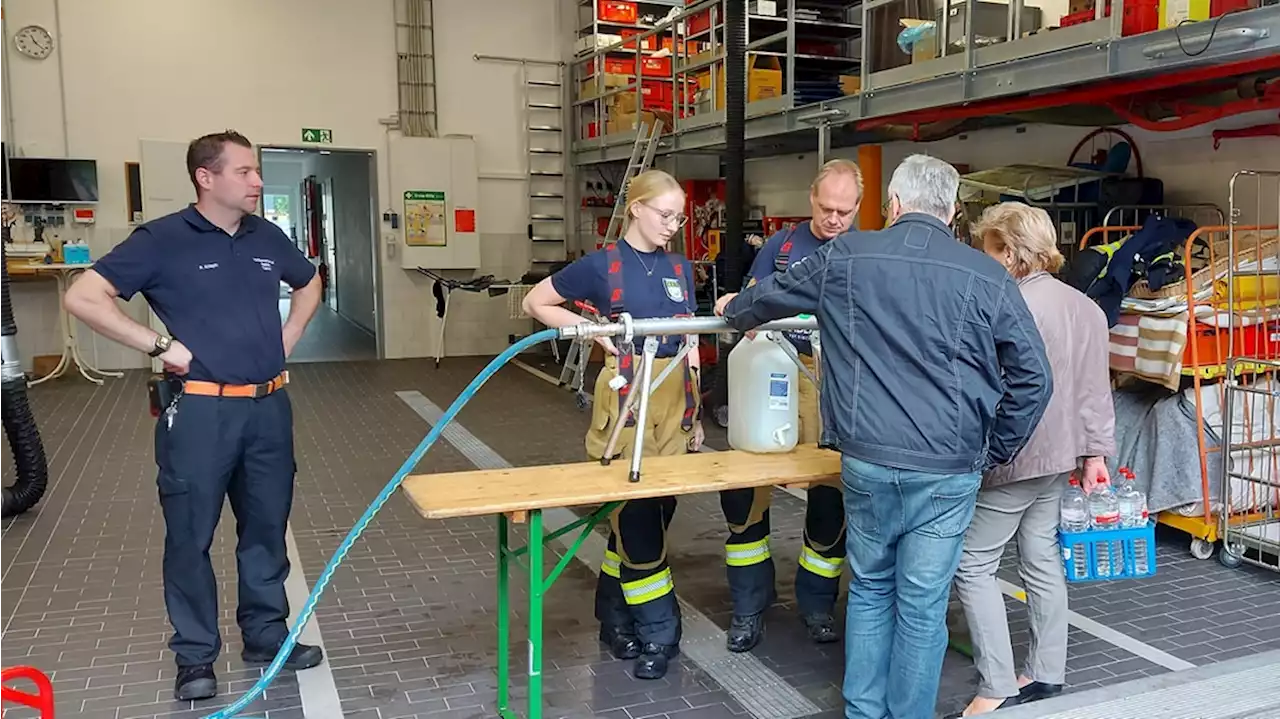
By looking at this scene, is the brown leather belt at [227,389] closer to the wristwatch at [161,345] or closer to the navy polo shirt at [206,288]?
the navy polo shirt at [206,288]

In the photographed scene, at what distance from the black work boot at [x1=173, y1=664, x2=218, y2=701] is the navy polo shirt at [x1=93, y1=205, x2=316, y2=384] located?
95 cm

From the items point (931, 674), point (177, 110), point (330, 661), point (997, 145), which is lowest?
point (330, 661)

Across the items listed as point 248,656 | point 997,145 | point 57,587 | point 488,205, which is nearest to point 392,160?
point 488,205

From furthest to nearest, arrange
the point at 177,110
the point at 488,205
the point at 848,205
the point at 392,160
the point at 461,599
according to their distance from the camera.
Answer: the point at 488,205 < the point at 392,160 < the point at 177,110 < the point at 461,599 < the point at 848,205

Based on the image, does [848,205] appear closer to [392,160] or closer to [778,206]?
[778,206]

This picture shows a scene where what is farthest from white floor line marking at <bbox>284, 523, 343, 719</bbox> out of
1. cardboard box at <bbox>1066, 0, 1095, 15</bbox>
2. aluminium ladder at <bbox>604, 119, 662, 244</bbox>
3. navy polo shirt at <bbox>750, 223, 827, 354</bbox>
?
aluminium ladder at <bbox>604, 119, 662, 244</bbox>

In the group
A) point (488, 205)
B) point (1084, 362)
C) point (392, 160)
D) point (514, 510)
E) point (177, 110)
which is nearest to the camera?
point (514, 510)

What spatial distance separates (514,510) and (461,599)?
1.67 meters

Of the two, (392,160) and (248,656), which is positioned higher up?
(392,160)

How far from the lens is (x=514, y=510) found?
2629mm

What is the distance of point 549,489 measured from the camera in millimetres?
2771

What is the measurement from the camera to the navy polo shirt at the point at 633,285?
321cm

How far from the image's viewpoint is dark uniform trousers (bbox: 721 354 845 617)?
344cm

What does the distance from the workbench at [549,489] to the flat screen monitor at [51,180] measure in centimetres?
908
